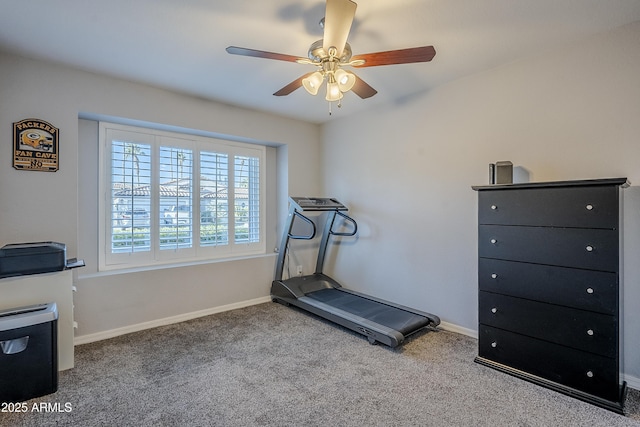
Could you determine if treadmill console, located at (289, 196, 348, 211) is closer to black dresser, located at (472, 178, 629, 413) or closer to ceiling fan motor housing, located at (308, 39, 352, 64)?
black dresser, located at (472, 178, 629, 413)

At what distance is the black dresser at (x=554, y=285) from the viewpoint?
202 cm

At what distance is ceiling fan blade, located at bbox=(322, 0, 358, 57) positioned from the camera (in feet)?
5.36

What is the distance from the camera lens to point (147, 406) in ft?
6.73

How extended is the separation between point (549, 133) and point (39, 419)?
4.11 metres

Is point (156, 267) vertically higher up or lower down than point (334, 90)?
lower down

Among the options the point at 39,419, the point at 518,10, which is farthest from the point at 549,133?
the point at 39,419

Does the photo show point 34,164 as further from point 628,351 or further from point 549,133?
point 628,351

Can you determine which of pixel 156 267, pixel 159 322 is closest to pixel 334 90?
pixel 156 267

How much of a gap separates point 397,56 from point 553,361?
233 cm

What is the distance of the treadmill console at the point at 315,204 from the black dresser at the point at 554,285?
5.94ft

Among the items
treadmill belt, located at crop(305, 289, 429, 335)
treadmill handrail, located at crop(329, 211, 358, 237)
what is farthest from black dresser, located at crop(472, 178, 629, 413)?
treadmill handrail, located at crop(329, 211, 358, 237)

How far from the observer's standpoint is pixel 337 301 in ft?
12.1

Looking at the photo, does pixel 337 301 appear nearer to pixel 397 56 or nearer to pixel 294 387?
pixel 294 387

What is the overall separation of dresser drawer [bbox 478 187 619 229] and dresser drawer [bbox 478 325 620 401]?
33.8 inches
